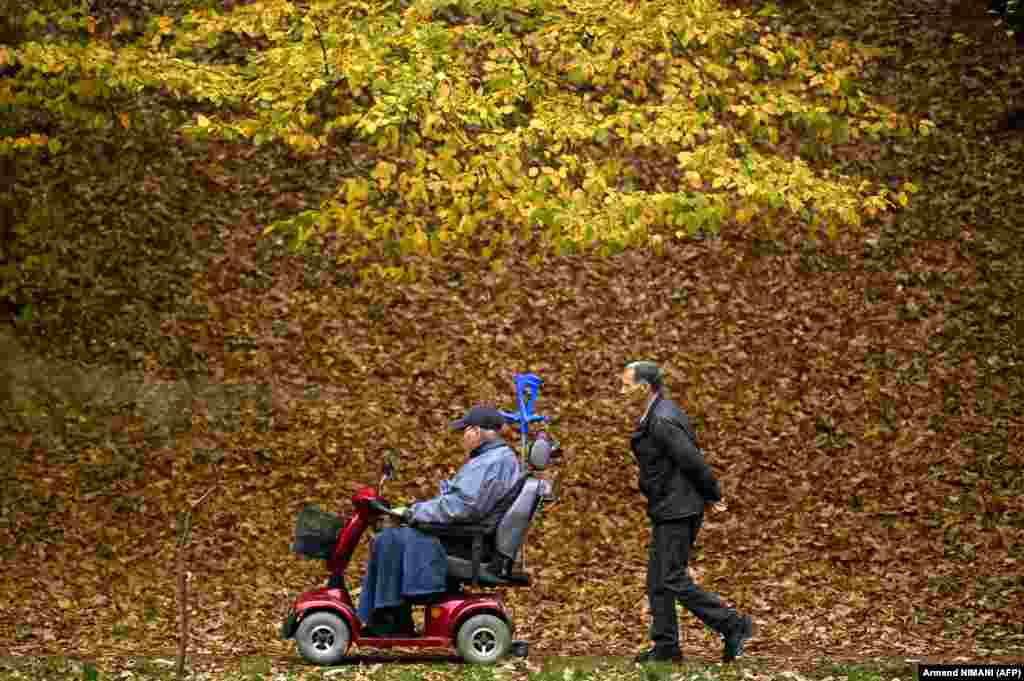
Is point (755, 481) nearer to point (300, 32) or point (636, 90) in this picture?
point (636, 90)

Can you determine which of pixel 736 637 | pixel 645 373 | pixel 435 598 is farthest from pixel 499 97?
pixel 736 637

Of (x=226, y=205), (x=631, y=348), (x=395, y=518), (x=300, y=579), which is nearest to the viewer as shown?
(x=395, y=518)

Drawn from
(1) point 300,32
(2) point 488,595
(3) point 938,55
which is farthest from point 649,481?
(3) point 938,55

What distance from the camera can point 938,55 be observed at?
68.1 feet

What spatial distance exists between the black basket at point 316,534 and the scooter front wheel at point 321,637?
37 cm

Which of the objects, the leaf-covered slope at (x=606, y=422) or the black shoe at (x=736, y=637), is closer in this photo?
the black shoe at (x=736, y=637)

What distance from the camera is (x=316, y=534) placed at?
347 inches

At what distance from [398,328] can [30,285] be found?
420 centimetres

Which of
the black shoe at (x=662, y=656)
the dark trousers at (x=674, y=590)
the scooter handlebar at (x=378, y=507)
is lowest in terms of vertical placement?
the black shoe at (x=662, y=656)

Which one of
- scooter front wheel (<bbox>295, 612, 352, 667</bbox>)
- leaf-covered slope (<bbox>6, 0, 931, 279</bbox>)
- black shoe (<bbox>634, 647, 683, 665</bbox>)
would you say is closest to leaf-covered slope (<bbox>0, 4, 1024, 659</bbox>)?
leaf-covered slope (<bbox>6, 0, 931, 279</bbox>)

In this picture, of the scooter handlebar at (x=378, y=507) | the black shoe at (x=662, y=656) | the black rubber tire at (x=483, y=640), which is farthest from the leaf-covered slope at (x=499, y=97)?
the black shoe at (x=662, y=656)

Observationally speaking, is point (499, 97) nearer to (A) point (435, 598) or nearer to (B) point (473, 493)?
(B) point (473, 493)

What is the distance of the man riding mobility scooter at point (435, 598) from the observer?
8.76 m

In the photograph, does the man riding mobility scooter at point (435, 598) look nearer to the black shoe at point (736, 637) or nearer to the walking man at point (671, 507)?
the walking man at point (671, 507)
